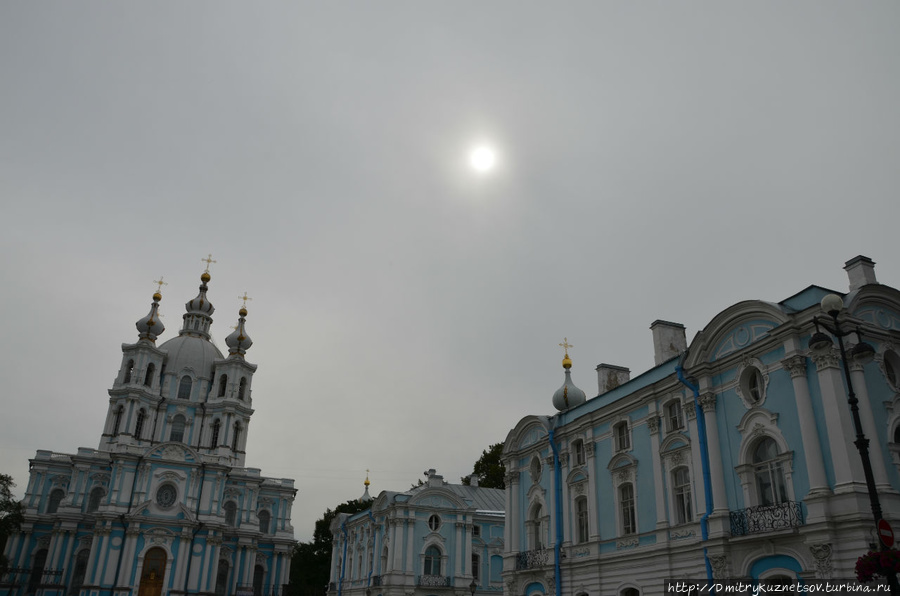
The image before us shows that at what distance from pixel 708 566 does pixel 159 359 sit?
50.8 meters

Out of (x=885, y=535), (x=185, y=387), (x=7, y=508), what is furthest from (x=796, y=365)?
(x=185, y=387)

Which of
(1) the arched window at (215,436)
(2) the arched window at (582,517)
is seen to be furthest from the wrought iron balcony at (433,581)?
(1) the arched window at (215,436)

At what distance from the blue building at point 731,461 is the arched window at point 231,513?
35.9 metres

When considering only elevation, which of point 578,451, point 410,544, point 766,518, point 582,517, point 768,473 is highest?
point 578,451

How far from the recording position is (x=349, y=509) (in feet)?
216

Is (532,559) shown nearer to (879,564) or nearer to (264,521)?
(879,564)

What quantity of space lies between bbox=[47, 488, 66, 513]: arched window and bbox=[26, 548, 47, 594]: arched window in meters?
3.33

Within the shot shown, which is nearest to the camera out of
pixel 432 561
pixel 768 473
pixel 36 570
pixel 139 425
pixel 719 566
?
pixel 768 473

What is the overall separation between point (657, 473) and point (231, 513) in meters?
43.9

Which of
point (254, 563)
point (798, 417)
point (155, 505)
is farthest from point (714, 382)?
point (254, 563)

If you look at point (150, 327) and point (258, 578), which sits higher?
point (150, 327)

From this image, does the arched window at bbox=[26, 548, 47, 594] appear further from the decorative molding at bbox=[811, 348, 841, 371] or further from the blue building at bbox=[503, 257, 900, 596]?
the decorative molding at bbox=[811, 348, 841, 371]

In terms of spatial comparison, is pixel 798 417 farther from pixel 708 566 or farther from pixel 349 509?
pixel 349 509

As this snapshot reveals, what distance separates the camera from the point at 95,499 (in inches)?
2053
